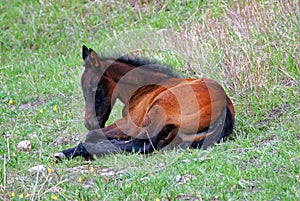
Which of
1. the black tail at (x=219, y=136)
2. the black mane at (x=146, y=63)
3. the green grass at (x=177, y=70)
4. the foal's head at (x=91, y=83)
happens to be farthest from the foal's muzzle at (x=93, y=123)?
the black tail at (x=219, y=136)

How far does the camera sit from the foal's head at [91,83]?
6.31m

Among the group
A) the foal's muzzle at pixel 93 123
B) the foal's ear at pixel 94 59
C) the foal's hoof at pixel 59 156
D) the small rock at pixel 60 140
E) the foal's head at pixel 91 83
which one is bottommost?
the small rock at pixel 60 140

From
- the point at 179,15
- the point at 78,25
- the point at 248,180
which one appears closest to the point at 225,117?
the point at 248,180

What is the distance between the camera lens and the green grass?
4.71 meters

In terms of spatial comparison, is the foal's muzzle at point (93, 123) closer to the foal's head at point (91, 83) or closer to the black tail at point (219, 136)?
the foal's head at point (91, 83)

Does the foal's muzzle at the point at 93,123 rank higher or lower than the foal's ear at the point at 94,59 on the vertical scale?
lower

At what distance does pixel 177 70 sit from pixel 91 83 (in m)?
1.82

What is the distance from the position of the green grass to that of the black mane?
0.28m

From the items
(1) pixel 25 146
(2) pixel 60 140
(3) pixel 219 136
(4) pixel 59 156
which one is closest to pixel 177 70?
(2) pixel 60 140

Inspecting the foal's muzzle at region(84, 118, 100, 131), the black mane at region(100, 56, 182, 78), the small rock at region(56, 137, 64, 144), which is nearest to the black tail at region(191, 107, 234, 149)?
the black mane at region(100, 56, 182, 78)

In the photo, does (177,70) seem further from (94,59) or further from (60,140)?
(60,140)

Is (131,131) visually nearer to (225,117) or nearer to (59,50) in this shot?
(225,117)

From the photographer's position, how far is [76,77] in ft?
30.2

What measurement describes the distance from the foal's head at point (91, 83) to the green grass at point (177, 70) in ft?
1.34
